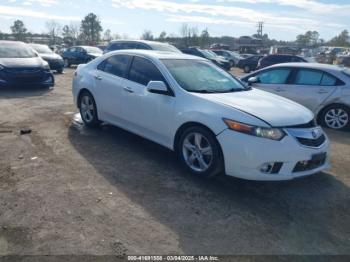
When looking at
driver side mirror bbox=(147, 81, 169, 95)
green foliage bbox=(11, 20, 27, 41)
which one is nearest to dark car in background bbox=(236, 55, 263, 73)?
driver side mirror bbox=(147, 81, 169, 95)

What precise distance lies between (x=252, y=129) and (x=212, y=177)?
2.91 feet

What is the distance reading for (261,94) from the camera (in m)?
5.38

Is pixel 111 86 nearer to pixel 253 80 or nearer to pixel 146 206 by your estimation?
pixel 146 206

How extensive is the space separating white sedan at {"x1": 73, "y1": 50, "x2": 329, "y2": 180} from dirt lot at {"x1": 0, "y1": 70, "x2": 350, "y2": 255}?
1.12 feet

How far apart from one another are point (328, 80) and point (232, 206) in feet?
17.2

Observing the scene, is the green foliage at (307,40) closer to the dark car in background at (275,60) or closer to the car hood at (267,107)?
the dark car in background at (275,60)

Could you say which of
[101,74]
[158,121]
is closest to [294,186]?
[158,121]

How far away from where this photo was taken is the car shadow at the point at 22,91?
10.4m

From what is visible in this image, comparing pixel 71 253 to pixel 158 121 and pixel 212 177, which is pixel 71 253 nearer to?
pixel 212 177

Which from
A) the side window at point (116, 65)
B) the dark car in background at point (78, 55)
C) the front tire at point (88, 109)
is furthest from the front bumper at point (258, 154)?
the dark car in background at point (78, 55)

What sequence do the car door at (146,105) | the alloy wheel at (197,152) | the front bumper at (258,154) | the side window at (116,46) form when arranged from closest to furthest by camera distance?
1. the front bumper at (258,154)
2. the alloy wheel at (197,152)
3. the car door at (146,105)
4. the side window at (116,46)

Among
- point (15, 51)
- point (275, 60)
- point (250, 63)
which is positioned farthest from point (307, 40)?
point (15, 51)

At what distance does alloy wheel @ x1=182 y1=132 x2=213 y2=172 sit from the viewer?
15.0ft

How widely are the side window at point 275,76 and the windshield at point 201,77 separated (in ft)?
10.2
